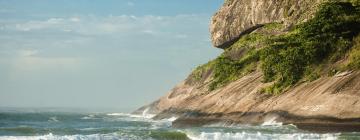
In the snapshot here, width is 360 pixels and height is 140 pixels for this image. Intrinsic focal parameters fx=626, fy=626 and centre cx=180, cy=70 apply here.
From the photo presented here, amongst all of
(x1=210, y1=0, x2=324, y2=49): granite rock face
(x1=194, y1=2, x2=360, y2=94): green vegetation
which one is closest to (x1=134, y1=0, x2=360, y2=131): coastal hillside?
(x1=194, y1=2, x2=360, y2=94): green vegetation

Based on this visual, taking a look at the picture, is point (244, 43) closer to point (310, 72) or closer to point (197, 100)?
point (197, 100)

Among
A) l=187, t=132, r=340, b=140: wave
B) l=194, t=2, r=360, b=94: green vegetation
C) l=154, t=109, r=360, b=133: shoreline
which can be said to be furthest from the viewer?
l=194, t=2, r=360, b=94: green vegetation

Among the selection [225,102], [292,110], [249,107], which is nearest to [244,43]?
[225,102]

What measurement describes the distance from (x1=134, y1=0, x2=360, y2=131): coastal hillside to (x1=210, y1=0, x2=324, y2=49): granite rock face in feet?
0.43

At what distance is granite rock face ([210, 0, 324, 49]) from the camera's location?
61.3 metres

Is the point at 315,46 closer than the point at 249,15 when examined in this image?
Yes

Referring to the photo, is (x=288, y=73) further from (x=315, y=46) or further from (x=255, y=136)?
(x=255, y=136)

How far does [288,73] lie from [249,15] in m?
26.3

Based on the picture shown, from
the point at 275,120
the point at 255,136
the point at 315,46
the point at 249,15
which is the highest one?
the point at 249,15

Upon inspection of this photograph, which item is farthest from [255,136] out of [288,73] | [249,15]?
[249,15]

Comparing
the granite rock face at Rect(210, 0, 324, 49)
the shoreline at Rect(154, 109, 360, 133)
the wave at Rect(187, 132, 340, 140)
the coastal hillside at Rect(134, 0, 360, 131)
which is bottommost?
the wave at Rect(187, 132, 340, 140)

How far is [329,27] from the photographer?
1976 inches

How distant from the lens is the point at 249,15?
7506 cm

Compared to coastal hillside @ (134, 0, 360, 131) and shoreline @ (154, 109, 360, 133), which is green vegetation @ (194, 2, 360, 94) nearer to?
coastal hillside @ (134, 0, 360, 131)
